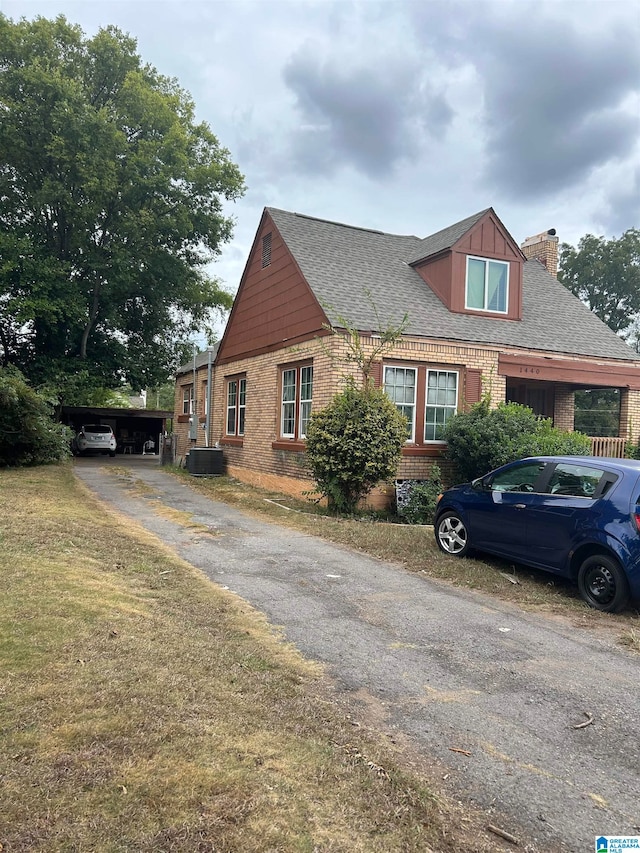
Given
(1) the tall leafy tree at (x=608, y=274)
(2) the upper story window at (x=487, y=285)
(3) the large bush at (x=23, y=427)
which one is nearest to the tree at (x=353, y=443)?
(2) the upper story window at (x=487, y=285)

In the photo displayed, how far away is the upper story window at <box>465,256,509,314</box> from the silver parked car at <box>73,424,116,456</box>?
73.4ft

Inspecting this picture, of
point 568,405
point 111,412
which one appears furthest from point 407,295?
point 111,412

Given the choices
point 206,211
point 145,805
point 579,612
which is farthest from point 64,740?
point 206,211

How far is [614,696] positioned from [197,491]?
12553 mm

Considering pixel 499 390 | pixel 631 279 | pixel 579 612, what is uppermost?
pixel 631 279

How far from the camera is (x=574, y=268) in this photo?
125 feet

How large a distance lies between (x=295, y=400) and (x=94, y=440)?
19.8 meters

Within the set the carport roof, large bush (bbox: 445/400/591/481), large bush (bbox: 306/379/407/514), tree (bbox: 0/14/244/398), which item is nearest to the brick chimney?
large bush (bbox: 445/400/591/481)

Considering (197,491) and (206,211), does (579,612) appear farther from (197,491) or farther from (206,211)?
(206,211)

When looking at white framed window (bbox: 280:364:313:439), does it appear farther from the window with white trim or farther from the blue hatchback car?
the blue hatchback car

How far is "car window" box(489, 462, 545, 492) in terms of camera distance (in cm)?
746

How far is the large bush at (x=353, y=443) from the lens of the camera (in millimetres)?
11180

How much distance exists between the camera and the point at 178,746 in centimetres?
294

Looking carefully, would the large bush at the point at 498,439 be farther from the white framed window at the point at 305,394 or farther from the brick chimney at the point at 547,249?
the brick chimney at the point at 547,249
